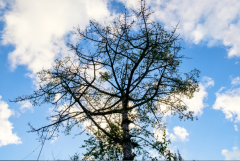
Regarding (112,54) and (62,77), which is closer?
(62,77)

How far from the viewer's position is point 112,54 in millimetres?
7426

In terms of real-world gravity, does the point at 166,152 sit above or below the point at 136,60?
below

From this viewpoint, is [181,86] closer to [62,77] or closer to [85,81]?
[85,81]

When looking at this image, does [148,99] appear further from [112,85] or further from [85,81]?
[85,81]

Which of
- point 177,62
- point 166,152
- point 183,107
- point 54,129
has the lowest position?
point 166,152

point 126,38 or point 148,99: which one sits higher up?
point 126,38

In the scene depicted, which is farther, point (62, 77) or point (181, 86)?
point (181, 86)

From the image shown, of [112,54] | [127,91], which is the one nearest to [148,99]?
[127,91]

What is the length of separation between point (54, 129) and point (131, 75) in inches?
156

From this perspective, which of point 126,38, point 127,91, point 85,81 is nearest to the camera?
point 126,38

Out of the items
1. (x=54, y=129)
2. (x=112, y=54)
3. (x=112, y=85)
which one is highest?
(x=112, y=54)

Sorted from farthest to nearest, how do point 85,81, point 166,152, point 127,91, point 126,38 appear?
1. point 85,81
2. point 127,91
3. point 126,38
4. point 166,152

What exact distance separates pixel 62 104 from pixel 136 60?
13.1 ft

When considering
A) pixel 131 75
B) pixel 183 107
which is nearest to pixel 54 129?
pixel 131 75
